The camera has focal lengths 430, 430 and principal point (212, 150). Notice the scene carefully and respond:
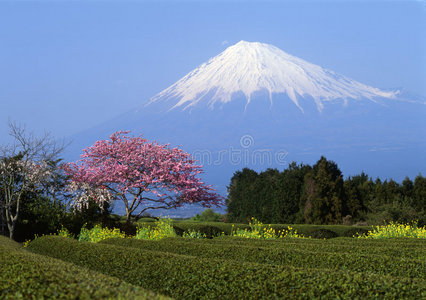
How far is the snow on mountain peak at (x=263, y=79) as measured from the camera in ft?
277

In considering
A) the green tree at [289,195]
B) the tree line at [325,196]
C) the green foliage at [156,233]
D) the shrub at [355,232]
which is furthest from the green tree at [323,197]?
the green foliage at [156,233]

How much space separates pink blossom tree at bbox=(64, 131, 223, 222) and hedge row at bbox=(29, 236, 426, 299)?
12111 millimetres

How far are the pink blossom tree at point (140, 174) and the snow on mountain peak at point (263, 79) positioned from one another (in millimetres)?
61095

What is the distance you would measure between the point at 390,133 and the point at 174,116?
1785 inches

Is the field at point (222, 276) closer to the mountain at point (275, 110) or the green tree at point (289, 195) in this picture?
the green tree at point (289, 195)

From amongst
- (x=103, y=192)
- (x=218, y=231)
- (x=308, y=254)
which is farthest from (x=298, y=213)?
(x=308, y=254)

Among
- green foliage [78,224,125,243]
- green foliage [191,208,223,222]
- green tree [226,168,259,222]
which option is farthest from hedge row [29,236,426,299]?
green foliage [191,208,223,222]

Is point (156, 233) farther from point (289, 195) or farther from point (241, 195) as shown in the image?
point (241, 195)

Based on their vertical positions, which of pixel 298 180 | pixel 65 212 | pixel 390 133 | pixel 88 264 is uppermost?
pixel 390 133

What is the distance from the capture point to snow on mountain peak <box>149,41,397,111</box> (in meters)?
84.3

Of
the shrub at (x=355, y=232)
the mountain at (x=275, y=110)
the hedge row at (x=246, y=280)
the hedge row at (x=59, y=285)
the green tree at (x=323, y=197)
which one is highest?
the mountain at (x=275, y=110)

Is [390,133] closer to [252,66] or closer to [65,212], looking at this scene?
[252,66]

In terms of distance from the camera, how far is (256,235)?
15898 mm

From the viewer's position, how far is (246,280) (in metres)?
6.29
